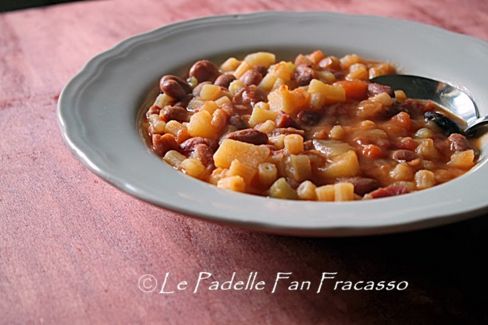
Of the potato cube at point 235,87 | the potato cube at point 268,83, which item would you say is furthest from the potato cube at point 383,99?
the potato cube at point 235,87

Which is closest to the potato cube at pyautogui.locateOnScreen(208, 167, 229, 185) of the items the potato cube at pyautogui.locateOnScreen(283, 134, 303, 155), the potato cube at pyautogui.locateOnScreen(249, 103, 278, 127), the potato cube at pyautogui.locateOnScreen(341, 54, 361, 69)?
the potato cube at pyautogui.locateOnScreen(283, 134, 303, 155)

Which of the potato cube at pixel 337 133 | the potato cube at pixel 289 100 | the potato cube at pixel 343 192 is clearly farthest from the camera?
the potato cube at pixel 289 100

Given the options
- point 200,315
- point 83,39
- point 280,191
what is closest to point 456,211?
point 280,191

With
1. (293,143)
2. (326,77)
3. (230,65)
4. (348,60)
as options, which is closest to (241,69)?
(230,65)

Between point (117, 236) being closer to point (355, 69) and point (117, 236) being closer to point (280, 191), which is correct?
point (280, 191)

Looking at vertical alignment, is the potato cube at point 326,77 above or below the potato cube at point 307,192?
below

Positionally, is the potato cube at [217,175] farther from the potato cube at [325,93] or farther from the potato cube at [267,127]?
the potato cube at [325,93]
